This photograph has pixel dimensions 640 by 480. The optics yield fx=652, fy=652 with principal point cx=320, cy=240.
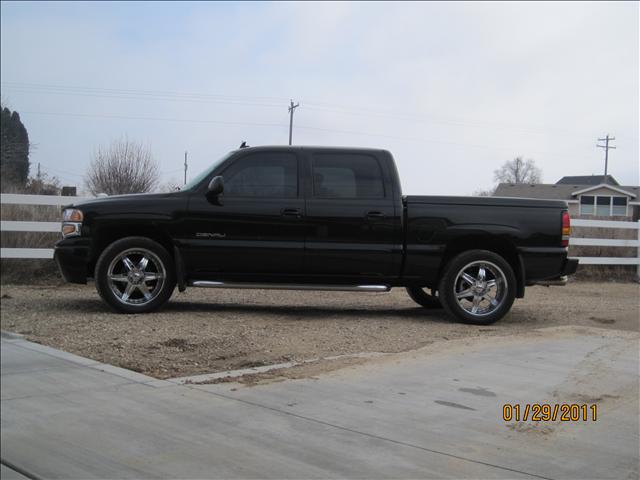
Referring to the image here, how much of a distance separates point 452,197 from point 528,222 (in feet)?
3.06

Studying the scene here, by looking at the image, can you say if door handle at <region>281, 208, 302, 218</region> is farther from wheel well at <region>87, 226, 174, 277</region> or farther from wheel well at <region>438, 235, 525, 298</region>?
wheel well at <region>438, 235, 525, 298</region>

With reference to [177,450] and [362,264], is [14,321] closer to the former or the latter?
[177,450]

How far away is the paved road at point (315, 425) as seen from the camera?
2918mm

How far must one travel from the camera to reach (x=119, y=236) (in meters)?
7.16

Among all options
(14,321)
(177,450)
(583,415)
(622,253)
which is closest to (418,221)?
(583,415)

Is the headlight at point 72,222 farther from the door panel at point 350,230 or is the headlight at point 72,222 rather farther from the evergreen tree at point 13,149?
the evergreen tree at point 13,149

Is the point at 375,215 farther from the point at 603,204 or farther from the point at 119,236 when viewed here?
the point at 603,204

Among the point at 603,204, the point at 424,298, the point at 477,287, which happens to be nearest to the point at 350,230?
the point at 477,287

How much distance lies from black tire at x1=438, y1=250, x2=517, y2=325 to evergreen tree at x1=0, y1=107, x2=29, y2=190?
571cm
